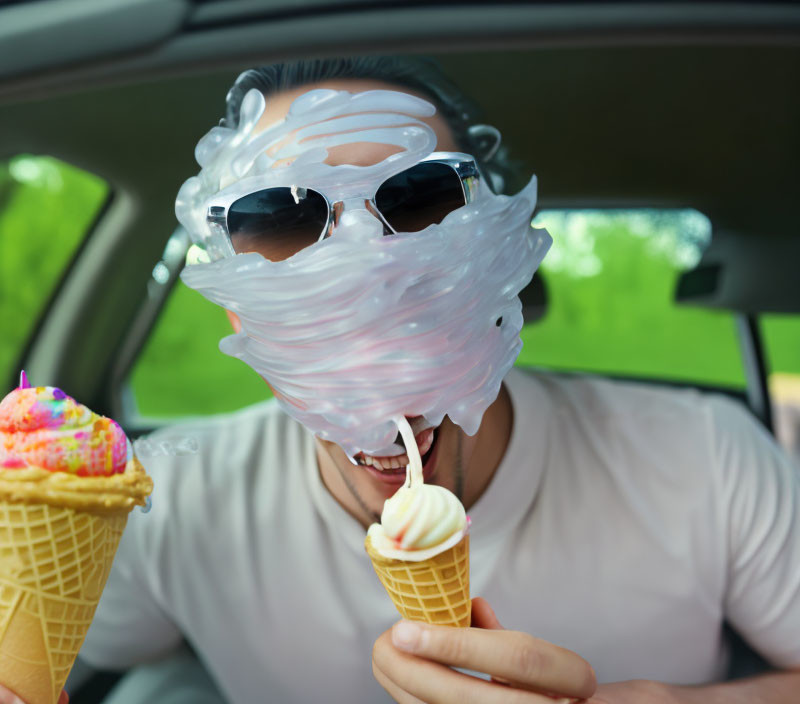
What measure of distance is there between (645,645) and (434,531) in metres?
0.83

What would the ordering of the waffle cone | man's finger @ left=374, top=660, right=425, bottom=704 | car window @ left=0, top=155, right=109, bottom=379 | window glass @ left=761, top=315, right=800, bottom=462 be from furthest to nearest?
window glass @ left=761, top=315, right=800, bottom=462, car window @ left=0, top=155, right=109, bottom=379, man's finger @ left=374, top=660, right=425, bottom=704, the waffle cone

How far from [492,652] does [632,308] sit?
84.3 inches

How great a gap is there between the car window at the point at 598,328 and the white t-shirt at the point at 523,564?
0.56 m

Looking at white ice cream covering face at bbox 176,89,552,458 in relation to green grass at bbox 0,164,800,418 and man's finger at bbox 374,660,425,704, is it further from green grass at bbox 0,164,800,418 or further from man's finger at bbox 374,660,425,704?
green grass at bbox 0,164,800,418

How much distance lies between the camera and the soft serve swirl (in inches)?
31.5

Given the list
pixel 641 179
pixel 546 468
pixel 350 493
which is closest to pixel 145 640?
pixel 350 493

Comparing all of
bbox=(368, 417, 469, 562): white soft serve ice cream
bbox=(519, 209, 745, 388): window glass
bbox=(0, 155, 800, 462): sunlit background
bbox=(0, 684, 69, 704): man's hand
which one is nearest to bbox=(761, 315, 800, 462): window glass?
bbox=(0, 155, 800, 462): sunlit background

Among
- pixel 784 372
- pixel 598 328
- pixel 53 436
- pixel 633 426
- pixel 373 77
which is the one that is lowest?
pixel 784 372

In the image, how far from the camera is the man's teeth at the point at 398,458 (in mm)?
963

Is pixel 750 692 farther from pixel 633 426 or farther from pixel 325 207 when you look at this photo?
pixel 325 207

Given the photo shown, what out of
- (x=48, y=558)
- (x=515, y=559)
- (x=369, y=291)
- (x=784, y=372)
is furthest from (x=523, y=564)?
(x=784, y=372)

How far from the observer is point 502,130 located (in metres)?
1.88

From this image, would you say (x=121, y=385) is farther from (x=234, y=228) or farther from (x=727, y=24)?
(x=727, y=24)

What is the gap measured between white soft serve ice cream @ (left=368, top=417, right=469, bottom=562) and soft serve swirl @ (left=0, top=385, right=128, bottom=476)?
363 mm
